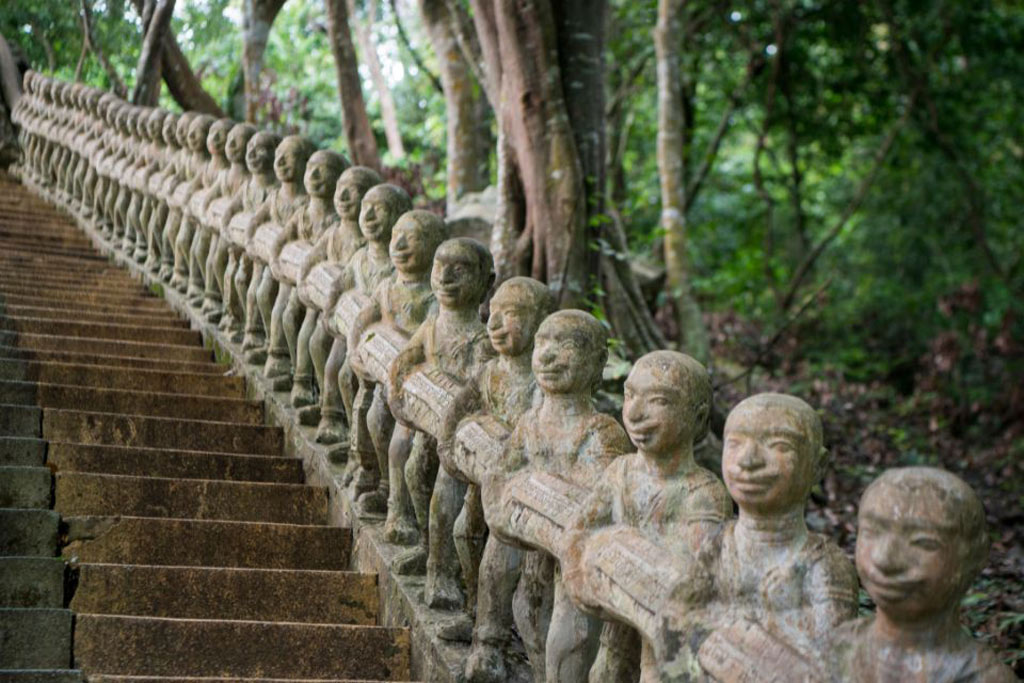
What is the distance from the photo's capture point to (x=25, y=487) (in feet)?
16.9

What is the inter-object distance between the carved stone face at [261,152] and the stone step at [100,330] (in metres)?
1.35

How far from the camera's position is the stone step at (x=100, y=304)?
28.8 feet

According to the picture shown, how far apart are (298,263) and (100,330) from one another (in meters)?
2.24

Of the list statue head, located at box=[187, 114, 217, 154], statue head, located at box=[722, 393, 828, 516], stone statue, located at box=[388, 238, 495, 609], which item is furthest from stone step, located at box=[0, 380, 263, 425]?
statue head, located at box=[722, 393, 828, 516]

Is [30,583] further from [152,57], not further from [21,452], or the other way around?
[152,57]

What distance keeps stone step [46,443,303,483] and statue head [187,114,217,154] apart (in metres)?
3.48

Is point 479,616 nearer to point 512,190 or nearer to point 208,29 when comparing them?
point 512,190

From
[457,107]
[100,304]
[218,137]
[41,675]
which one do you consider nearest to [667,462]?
[41,675]

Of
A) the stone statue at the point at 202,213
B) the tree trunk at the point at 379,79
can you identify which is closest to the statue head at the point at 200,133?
the stone statue at the point at 202,213

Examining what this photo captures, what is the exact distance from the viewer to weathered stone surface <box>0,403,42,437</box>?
585cm

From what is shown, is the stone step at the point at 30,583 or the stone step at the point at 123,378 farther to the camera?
the stone step at the point at 123,378

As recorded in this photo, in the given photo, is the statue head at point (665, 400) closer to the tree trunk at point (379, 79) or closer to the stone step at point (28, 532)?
the stone step at point (28, 532)

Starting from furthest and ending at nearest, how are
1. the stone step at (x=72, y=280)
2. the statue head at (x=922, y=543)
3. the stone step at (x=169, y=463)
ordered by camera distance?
the stone step at (x=72, y=280)
the stone step at (x=169, y=463)
the statue head at (x=922, y=543)

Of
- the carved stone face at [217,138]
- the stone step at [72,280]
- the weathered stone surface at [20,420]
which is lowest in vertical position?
the weathered stone surface at [20,420]
